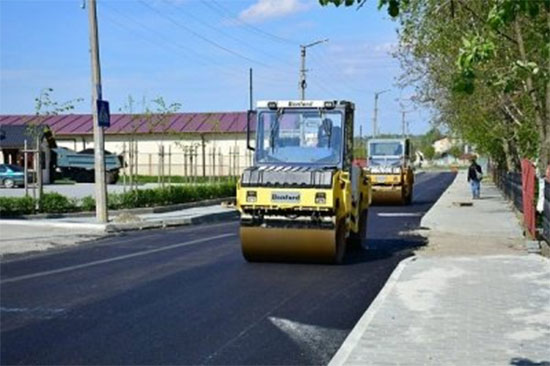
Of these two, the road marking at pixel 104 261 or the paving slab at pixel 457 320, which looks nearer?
the paving slab at pixel 457 320

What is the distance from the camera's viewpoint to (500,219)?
24.0m

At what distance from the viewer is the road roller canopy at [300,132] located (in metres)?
14.2

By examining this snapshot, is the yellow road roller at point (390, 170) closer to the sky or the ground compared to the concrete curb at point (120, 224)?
closer to the sky

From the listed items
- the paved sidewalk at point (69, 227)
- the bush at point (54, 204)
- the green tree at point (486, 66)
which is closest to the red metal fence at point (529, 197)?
the green tree at point (486, 66)

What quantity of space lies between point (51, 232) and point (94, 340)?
1258 centimetres

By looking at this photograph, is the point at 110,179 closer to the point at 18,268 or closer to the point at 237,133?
the point at 237,133

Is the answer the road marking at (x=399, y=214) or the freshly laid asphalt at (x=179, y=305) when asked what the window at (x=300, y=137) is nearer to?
the freshly laid asphalt at (x=179, y=305)

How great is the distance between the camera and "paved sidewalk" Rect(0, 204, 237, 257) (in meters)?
17.4

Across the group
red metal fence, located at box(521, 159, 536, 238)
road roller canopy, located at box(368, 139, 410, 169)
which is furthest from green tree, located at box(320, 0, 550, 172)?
road roller canopy, located at box(368, 139, 410, 169)

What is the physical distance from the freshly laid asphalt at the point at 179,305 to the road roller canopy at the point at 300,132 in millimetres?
1946

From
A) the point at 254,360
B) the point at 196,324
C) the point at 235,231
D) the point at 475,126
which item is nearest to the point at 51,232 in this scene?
the point at 235,231

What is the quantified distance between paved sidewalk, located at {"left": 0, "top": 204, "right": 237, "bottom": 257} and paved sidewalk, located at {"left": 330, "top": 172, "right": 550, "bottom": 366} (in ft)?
26.8

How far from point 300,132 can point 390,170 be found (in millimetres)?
19460

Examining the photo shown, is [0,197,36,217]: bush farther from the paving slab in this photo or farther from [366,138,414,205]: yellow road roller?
the paving slab
